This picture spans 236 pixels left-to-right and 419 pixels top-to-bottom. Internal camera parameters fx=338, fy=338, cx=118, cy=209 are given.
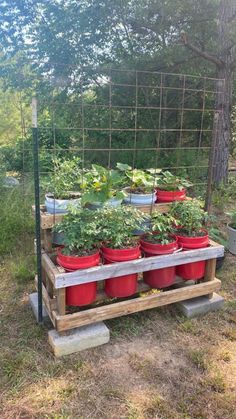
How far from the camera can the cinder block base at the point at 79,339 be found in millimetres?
2023

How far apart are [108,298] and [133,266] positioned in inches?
13.0

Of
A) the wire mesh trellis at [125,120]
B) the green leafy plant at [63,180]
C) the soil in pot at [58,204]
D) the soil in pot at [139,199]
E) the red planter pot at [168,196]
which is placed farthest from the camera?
the wire mesh trellis at [125,120]

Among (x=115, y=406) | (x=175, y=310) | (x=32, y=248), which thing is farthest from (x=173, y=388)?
(x=32, y=248)

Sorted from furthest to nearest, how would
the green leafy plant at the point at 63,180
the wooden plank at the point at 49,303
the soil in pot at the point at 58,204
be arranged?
1. the green leafy plant at the point at 63,180
2. the soil in pot at the point at 58,204
3. the wooden plank at the point at 49,303

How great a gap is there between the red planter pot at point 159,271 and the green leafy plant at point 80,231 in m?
0.37

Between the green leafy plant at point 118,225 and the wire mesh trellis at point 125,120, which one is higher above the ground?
the wire mesh trellis at point 125,120

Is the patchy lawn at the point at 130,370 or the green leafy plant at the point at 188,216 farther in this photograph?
the green leafy plant at the point at 188,216

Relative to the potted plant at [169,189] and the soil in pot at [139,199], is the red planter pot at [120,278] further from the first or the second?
the potted plant at [169,189]

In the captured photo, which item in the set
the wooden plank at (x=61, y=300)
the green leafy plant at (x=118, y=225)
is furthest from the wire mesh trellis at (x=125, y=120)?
the wooden plank at (x=61, y=300)

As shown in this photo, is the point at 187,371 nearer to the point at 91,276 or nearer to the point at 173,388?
the point at 173,388

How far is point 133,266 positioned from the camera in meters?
2.19

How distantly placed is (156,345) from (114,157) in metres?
4.42

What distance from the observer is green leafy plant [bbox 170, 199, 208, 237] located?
2494 millimetres

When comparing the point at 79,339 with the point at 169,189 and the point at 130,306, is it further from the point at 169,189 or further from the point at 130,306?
the point at 169,189
